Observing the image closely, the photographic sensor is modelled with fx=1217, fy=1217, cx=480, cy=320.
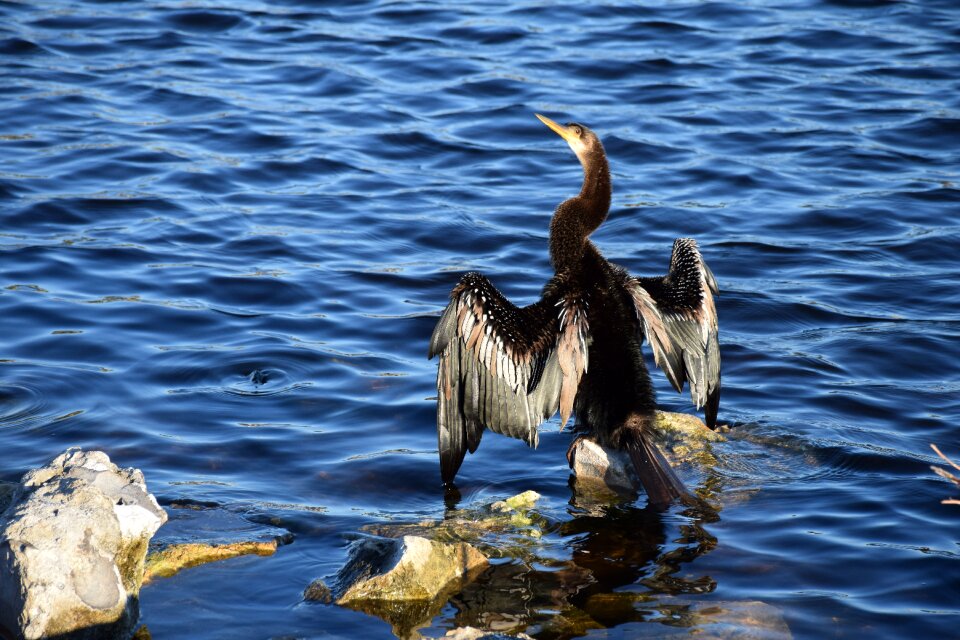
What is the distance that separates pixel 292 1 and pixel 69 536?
12.8 meters

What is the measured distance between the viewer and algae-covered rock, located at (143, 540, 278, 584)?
4.84 metres

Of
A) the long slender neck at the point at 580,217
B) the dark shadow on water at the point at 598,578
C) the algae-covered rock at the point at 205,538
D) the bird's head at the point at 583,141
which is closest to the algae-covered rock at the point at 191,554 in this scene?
the algae-covered rock at the point at 205,538

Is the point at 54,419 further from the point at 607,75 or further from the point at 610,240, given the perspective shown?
the point at 607,75

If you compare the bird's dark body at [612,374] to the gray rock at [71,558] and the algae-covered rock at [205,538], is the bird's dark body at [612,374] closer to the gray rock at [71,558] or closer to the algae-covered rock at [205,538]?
the algae-covered rock at [205,538]

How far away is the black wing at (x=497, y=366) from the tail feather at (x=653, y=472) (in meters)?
0.36

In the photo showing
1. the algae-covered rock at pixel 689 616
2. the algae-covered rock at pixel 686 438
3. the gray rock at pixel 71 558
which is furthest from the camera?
the algae-covered rock at pixel 686 438

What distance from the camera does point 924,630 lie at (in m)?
4.66

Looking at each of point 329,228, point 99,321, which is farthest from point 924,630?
A: point 329,228

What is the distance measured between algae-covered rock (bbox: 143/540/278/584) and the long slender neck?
226 centimetres

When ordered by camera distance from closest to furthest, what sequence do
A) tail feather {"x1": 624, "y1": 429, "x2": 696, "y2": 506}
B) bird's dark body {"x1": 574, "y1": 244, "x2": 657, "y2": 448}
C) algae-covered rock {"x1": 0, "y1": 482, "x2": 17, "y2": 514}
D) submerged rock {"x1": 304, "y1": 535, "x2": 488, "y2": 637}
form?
1. submerged rock {"x1": 304, "y1": 535, "x2": 488, "y2": 637}
2. algae-covered rock {"x1": 0, "y1": 482, "x2": 17, "y2": 514}
3. tail feather {"x1": 624, "y1": 429, "x2": 696, "y2": 506}
4. bird's dark body {"x1": 574, "y1": 244, "x2": 657, "y2": 448}

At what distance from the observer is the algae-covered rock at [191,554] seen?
4.84 meters

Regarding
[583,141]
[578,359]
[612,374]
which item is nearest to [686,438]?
[612,374]

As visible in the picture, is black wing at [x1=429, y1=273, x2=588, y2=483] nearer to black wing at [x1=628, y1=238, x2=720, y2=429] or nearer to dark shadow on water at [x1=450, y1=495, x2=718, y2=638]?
black wing at [x1=628, y1=238, x2=720, y2=429]

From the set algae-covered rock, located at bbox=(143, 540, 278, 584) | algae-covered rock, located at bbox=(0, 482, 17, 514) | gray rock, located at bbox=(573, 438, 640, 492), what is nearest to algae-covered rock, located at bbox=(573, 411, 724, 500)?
gray rock, located at bbox=(573, 438, 640, 492)
